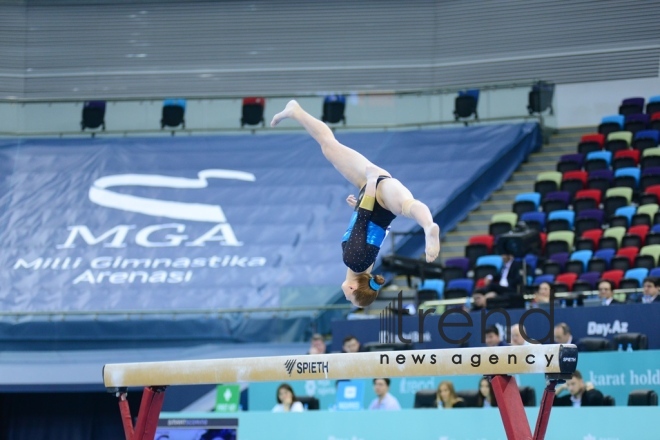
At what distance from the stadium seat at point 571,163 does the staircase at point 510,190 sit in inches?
35.9

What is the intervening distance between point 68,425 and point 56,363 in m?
0.94

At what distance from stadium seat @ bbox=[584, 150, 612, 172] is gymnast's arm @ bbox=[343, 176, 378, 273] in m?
10.2

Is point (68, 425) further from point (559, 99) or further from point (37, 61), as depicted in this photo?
point (559, 99)

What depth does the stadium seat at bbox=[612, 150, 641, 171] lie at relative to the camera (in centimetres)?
1605

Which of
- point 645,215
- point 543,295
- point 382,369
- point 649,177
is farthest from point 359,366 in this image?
point 649,177

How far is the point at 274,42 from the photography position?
21.1 meters

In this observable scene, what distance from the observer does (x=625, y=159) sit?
16.1 meters

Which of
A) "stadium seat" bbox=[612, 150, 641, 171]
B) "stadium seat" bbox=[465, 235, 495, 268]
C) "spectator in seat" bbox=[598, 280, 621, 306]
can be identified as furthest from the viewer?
"stadium seat" bbox=[612, 150, 641, 171]

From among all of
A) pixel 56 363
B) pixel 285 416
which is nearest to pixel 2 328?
pixel 56 363

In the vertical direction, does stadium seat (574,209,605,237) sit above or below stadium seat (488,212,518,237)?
above

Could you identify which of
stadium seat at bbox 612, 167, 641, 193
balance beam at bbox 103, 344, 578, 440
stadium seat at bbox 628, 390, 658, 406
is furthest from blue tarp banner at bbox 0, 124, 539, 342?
balance beam at bbox 103, 344, 578, 440

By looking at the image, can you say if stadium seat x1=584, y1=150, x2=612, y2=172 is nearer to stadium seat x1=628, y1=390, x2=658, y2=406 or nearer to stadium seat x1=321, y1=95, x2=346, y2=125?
stadium seat x1=321, y1=95, x2=346, y2=125

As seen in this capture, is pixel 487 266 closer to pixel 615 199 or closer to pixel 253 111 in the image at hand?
pixel 615 199

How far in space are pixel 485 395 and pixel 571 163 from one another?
7555 mm
